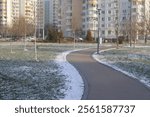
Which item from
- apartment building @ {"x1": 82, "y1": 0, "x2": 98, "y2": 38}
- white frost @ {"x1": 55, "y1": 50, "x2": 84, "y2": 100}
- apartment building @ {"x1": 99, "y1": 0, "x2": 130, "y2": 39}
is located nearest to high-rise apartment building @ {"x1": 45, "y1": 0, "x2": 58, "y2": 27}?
apartment building @ {"x1": 82, "y1": 0, "x2": 98, "y2": 38}

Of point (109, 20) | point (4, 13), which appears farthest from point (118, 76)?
point (4, 13)

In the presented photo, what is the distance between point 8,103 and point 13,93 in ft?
6.93

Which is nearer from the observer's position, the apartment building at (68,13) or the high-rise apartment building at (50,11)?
the apartment building at (68,13)

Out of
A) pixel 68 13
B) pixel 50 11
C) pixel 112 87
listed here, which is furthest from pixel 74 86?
pixel 50 11

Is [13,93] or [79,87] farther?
[79,87]

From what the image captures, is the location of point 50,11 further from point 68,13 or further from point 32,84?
point 32,84

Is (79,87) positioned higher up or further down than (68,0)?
further down

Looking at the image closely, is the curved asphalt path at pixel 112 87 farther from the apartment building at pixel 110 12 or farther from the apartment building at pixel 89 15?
the apartment building at pixel 89 15

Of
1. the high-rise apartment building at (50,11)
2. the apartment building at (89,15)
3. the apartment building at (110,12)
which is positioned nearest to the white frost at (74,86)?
the apartment building at (110,12)

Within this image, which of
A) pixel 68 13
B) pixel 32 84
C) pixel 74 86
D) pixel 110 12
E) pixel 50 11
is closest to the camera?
pixel 74 86

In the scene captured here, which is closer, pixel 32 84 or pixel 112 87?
pixel 112 87

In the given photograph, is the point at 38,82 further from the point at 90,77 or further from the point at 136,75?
the point at 136,75

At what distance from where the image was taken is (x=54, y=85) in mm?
13914

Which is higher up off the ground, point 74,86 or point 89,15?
point 89,15
